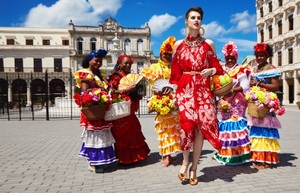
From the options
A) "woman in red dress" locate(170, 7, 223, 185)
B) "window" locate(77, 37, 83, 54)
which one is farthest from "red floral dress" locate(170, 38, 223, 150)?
"window" locate(77, 37, 83, 54)

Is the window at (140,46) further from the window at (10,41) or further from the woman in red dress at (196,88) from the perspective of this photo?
the woman in red dress at (196,88)

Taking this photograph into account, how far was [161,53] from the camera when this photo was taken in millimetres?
5004

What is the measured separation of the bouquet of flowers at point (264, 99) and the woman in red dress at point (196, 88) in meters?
1.05

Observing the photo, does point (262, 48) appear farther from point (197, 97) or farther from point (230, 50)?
point (197, 97)

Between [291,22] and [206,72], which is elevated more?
[291,22]

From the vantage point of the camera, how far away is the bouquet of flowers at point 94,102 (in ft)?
13.4

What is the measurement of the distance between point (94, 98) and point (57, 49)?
48.8 meters

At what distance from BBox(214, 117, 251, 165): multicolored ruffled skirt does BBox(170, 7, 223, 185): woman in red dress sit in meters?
1.06

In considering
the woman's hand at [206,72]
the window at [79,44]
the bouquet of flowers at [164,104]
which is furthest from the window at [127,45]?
the woman's hand at [206,72]

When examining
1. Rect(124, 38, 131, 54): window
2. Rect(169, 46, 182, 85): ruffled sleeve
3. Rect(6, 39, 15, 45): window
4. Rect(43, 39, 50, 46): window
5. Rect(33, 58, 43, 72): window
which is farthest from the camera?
Rect(43, 39, 50, 46): window

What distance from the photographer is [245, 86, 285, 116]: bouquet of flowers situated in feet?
14.3

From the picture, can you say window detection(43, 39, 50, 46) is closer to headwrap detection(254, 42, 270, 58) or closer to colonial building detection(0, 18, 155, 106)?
colonial building detection(0, 18, 155, 106)

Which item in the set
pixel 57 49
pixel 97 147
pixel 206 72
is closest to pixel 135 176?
pixel 97 147

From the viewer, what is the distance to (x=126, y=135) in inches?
193
